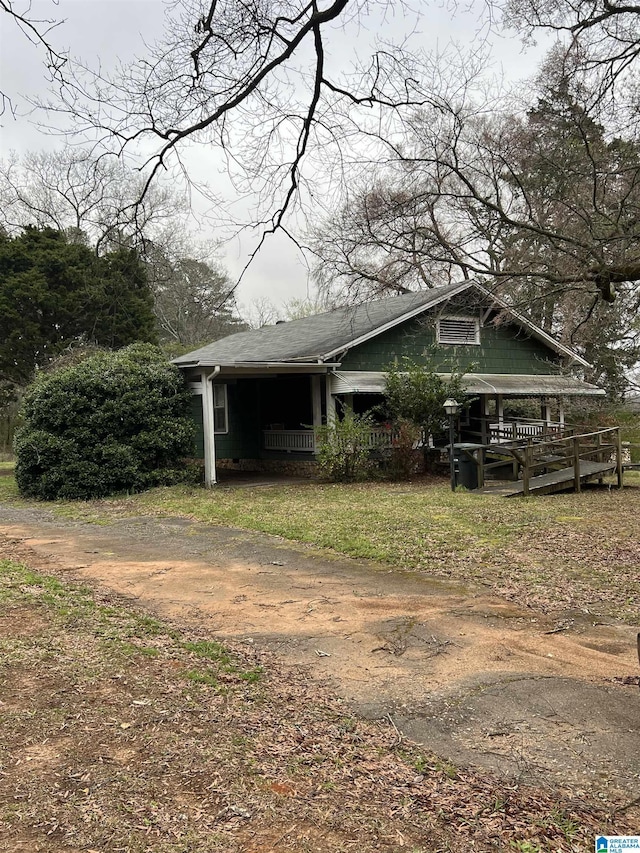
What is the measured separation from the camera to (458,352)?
19.1 meters

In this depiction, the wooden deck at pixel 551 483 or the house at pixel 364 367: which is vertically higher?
the house at pixel 364 367

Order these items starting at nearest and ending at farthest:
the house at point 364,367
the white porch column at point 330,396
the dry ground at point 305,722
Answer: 1. the dry ground at point 305,722
2. the white porch column at point 330,396
3. the house at point 364,367

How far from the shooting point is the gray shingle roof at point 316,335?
658 inches

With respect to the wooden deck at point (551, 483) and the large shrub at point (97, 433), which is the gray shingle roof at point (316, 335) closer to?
the large shrub at point (97, 433)

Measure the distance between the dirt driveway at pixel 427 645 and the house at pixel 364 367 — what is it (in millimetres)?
9136

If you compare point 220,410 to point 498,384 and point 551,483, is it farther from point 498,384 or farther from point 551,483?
point 551,483

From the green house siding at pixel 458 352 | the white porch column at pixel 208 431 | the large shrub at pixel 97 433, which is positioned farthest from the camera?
the green house siding at pixel 458 352

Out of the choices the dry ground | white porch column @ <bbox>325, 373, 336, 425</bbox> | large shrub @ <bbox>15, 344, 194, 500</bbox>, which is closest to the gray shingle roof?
white porch column @ <bbox>325, 373, 336, 425</bbox>

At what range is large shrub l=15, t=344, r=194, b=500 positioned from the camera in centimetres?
1396

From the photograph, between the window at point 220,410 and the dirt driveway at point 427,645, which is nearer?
the dirt driveway at point 427,645

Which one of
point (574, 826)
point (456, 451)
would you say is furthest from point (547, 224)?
point (574, 826)

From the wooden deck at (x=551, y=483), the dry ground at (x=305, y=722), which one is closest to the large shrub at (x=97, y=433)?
the wooden deck at (x=551, y=483)

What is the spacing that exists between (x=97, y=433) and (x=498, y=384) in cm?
1090

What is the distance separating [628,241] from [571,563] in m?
5.27
